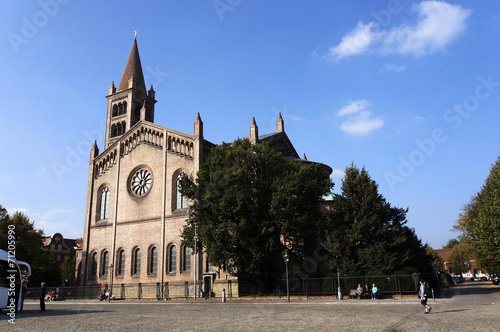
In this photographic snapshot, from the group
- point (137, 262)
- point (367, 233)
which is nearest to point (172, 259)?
point (137, 262)

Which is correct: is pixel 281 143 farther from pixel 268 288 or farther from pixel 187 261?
pixel 268 288

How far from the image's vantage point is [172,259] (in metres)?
40.7

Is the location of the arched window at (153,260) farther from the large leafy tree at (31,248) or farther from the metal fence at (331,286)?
the large leafy tree at (31,248)

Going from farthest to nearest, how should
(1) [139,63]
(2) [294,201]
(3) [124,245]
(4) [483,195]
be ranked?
(1) [139,63], (3) [124,245], (4) [483,195], (2) [294,201]

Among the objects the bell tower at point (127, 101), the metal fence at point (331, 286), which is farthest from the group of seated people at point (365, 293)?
the bell tower at point (127, 101)

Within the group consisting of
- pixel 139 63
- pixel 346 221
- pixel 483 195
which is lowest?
pixel 346 221

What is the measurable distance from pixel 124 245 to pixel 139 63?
30746 millimetres

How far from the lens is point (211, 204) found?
32625 millimetres

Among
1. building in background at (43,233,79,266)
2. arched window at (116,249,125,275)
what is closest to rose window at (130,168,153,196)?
arched window at (116,249,125,275)

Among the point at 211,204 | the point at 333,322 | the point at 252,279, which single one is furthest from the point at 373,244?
the point at 333,322

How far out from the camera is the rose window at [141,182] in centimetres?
4503

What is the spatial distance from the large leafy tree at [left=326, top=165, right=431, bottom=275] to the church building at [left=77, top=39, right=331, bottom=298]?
10.8 m

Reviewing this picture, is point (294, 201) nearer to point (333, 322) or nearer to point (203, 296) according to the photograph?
point (203, 296)

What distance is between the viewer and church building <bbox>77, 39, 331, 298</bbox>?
40.1 m
